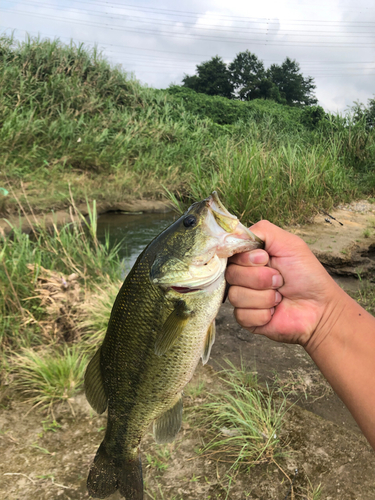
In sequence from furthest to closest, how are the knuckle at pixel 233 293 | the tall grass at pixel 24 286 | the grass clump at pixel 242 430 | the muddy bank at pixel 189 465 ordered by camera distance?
the tall grass at pixel 24 286 < the grass clump at pixel 242 430 < the muddy bank at pixel 189 465 < the knuckle at pixel 233 293

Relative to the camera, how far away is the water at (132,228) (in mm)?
8266

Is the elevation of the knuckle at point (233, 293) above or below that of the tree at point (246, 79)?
below

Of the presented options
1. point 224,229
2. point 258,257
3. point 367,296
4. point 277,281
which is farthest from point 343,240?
point 224,229

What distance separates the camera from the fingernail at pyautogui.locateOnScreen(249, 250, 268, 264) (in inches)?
57.5

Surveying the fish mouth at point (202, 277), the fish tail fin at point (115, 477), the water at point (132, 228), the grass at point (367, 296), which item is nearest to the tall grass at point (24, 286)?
the fish tail fin at point (115, 477)

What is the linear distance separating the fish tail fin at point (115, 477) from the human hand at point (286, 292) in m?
0.78

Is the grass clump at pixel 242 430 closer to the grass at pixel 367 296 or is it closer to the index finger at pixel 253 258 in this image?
the index finger at pixel 253 258

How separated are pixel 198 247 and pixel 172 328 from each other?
31cm

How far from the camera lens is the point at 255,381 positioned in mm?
2951

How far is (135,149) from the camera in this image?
12758 mm

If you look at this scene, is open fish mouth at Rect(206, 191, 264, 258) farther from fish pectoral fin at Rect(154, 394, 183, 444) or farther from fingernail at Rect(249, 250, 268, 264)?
fish pectoral fin at Rect(154, 394, 183, 444)

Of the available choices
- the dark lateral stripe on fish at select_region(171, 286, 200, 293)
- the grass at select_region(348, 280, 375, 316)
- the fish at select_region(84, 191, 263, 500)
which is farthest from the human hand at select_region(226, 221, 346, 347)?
the grass at select_region(348, 280, 375, 316)

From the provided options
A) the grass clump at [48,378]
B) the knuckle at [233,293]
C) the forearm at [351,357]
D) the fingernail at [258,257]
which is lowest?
the grass clump at [48,378]

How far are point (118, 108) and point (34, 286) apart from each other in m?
13.0
